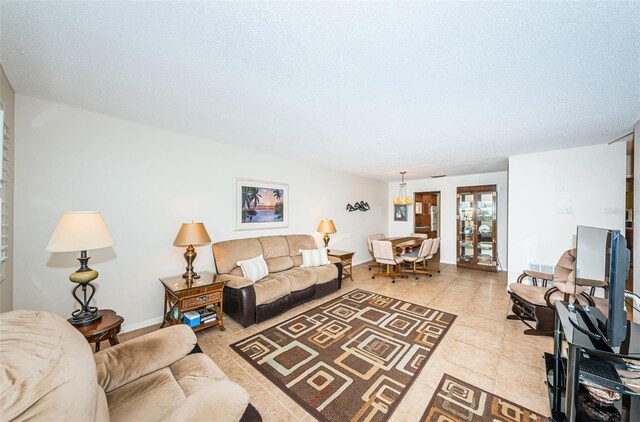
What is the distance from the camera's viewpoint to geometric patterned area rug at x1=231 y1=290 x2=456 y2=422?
1.79m

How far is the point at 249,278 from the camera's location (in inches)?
126

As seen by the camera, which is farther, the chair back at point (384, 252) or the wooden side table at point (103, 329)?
the chair back at point (384, 252)

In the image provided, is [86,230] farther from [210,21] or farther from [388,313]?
[388,313]

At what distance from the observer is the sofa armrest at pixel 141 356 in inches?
51.1

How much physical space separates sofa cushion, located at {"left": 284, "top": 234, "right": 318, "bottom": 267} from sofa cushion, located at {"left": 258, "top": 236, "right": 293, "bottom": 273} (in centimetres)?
11

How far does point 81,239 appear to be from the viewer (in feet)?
5.87

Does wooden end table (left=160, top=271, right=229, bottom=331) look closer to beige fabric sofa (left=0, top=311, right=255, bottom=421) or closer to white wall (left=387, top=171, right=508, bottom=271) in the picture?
beige fabric sofa (left=0, top=311, right=255, bottom=421)

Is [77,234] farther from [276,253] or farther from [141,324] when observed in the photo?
[276,253]

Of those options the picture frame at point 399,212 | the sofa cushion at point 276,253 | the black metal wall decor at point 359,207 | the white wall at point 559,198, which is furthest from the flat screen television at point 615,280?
the picture frame at point 399,212

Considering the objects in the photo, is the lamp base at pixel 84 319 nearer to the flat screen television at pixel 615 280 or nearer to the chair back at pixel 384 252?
the flat screen television at pixel 615 280

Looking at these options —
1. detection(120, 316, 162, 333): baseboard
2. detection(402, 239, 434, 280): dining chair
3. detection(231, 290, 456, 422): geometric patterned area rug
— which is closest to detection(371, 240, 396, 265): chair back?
detection(402, 239, 434, 280): dining chair

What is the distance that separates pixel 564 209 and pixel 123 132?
21.3 feet

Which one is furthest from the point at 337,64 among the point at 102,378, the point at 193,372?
the point at 102,378

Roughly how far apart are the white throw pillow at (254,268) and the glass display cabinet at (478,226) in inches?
205
